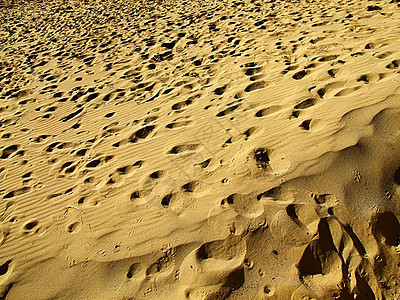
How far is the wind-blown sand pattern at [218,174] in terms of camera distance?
190cm

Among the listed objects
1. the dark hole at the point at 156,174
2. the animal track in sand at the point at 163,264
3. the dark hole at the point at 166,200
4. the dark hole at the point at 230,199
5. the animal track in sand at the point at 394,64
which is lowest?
the animal track in sand at the point at 163,264

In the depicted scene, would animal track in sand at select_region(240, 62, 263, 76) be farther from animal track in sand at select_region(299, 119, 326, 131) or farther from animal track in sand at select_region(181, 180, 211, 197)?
animal track in sand at select_region(181, 180, 211, 197)

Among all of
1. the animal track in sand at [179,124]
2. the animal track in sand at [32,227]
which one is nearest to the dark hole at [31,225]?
the animal track in sand at [32,227]

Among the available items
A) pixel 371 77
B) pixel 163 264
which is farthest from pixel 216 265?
pixel 371 77

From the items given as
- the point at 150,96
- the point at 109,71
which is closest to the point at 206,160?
the point at 150,96

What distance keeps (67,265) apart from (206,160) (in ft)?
5.40

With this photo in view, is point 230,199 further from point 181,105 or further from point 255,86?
point 255,86

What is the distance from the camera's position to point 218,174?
104 inches

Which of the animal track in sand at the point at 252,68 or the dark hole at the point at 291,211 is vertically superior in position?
the animal track in sand at the point at 252,68

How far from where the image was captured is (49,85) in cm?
576

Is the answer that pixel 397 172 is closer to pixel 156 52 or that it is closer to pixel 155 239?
pixel 155 239

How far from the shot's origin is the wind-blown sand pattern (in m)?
1.90

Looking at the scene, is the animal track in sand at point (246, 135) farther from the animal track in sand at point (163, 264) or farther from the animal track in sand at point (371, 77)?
the animal track in sand at point (371, 77)

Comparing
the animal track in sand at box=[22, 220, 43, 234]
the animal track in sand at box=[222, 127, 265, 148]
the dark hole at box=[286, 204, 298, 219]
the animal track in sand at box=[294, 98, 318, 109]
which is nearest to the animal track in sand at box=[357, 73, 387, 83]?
the animal track in sand at box=[294, 98, 318, 109]
